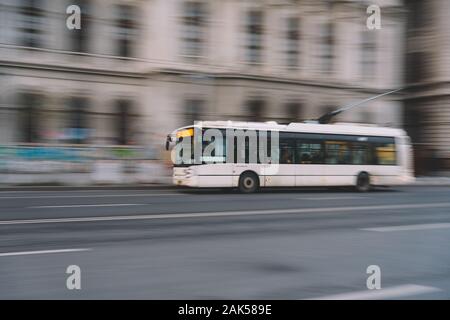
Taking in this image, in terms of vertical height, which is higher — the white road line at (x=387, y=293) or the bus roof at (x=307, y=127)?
the bus roof at (x=307, y=127)

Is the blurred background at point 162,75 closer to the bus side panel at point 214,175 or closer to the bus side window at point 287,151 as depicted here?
the bus side panel at point 214,175

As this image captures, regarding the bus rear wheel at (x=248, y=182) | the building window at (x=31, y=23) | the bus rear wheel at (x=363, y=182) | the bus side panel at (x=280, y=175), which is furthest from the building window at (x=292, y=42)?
the bus rear wheel at (x=248, y=182)

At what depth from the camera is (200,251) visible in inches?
266

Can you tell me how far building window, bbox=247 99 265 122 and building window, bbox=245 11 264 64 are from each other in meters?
2.43

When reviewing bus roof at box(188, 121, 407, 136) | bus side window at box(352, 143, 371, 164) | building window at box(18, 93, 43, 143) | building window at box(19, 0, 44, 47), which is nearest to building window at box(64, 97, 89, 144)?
building window at box(18, 93, 43, 143)

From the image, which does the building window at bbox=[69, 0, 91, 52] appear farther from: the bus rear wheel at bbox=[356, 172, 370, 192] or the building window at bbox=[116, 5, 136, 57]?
the bus rear wheel at bbox=[356, 172, 370, 192]

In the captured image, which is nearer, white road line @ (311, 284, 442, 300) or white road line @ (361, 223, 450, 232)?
white road line @ (311, 284, 442, 300)

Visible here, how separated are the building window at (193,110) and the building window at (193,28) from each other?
253cm

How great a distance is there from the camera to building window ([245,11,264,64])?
3259 cm

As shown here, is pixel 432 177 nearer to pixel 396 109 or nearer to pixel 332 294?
pixel 396 109

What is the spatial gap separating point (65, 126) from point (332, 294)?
23991 mm

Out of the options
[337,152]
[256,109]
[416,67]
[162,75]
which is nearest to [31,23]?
[162,75]

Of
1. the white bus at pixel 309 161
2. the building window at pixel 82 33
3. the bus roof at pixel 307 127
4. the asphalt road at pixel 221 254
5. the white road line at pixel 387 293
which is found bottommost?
the white road line at pixel 387 293

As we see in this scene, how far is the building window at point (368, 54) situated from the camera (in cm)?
3691
